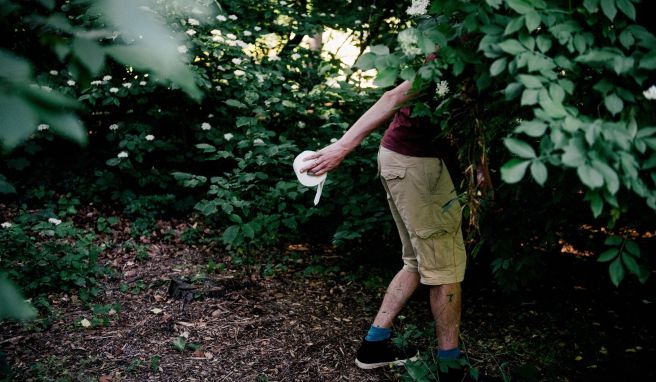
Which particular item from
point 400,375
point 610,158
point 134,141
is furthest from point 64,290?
point 610,158

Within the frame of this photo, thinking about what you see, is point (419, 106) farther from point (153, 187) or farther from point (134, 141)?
point (153, 187)

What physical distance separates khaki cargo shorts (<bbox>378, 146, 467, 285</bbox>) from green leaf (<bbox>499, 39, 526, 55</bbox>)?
111 cm

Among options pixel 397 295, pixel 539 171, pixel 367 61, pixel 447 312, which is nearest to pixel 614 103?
pixel 539 171

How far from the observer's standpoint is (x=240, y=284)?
3670mm

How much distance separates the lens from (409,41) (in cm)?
143

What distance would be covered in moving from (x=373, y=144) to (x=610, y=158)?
2.67 meters

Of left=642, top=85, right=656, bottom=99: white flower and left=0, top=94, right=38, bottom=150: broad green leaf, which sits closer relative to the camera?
left=0, top=94, right=38, bottom=150: broad green leaf

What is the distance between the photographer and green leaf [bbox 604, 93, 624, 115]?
1229 mm

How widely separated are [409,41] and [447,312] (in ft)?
4.73

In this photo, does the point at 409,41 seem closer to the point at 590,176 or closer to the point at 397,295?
the point at 590,176

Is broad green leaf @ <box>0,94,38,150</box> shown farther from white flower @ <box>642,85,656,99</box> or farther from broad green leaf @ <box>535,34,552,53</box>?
white flower @ <box>642,85,656,99</box>

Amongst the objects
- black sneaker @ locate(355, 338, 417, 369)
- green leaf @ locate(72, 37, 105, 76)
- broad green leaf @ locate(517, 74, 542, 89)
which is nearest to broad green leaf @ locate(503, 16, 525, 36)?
broad green leaf @ locate(517, 74, 542, 89)

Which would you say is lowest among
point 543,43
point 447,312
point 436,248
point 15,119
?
point 447,312

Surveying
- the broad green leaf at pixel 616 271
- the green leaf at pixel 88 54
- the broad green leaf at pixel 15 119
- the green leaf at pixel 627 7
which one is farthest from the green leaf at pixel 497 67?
the broad green leaf at pixel 15 119
